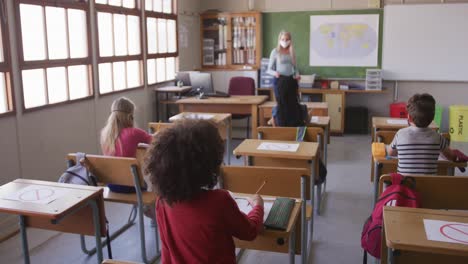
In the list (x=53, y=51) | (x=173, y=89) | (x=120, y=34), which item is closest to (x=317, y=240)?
(x=53, y=51)

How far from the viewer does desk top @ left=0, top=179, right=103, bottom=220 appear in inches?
82.8

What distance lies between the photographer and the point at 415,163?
2812 mm

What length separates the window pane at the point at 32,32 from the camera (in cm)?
394

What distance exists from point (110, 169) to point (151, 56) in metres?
3.79

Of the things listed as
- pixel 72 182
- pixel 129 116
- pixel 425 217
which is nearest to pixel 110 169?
pixel 72 182

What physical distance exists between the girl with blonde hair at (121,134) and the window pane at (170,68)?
4.03 metres

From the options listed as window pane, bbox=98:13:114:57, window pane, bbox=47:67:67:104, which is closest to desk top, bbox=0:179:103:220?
window pane, bbox=47:67:67:104

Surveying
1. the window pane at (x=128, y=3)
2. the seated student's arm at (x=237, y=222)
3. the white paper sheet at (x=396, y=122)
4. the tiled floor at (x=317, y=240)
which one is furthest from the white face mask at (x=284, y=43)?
the seated student's arm at (x=237, y=222)

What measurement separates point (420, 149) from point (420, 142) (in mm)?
44

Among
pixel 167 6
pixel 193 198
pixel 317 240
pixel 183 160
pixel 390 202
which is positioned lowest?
pixel 317 240

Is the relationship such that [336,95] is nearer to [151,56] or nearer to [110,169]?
[151,56]

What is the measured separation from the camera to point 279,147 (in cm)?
335

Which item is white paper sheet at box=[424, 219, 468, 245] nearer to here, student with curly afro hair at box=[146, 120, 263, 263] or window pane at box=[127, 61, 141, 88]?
student with curly afro hair at box=[146, 120, 263, 263]

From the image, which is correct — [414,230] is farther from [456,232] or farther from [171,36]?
[171,36]
